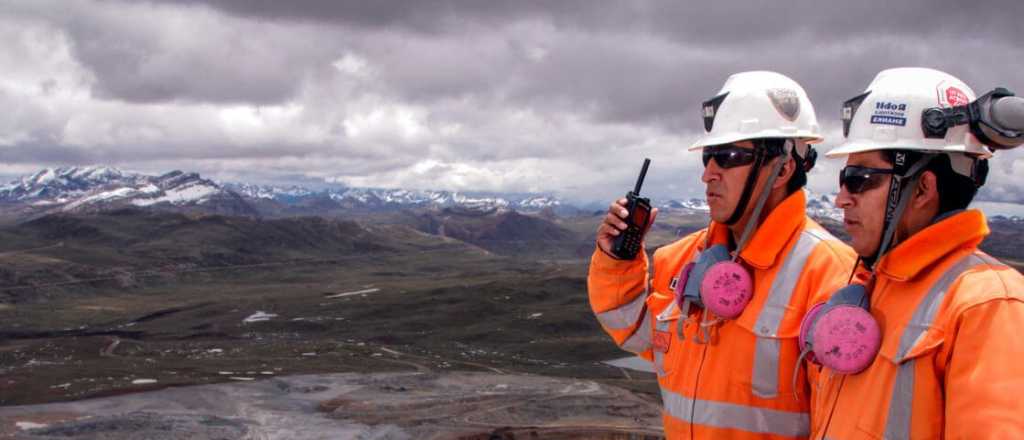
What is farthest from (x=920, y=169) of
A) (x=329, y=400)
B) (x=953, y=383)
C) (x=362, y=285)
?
(x=362, y=285)

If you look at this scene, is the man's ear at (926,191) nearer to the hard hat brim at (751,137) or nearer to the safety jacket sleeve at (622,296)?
the hard hat brim at (751,137)

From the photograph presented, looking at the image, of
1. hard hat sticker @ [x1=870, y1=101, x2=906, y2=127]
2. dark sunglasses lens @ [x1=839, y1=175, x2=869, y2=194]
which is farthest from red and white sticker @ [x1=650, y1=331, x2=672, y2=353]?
hard hat sticker @ [x1=870, y1=101, x2=906, y2=127]

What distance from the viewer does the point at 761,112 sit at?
5766 millimetres

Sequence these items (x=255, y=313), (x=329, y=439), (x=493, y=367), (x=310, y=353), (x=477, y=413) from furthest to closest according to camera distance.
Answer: (x=255, y=313)
(x=310, y=353)
(x=493, y=367)
(x=477, y=413)
(x=329, y=439)

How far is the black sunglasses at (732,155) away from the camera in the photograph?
5648 millimetres

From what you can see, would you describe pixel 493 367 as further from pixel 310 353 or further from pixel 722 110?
pixel 722 110

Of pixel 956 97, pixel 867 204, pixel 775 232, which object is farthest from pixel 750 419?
pixel 956 97

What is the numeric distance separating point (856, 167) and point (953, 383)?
1454mm

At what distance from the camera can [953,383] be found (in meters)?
3.54

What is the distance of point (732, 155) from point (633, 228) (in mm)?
1002

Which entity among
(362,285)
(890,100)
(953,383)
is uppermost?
(890,100)

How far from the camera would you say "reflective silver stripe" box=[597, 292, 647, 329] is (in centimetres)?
646

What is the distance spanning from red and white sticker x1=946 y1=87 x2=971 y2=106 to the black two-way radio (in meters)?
2.27

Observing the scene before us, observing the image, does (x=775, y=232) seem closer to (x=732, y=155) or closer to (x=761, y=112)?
(x=732, y=155)
